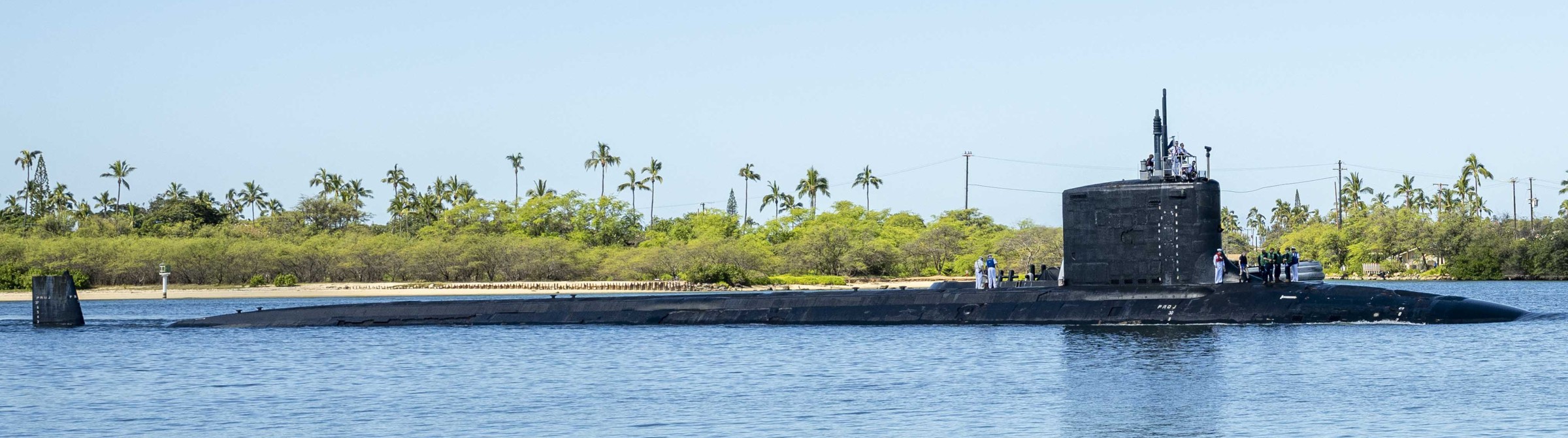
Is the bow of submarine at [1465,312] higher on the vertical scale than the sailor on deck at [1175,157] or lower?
lower

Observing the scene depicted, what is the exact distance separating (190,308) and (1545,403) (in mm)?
55998

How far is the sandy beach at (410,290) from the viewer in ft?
259

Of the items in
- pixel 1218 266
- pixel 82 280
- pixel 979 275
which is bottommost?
pixel 979 275

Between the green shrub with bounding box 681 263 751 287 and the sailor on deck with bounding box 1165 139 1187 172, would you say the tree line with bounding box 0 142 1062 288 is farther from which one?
the sailor on deck with bounding box 1165 139 1187 172

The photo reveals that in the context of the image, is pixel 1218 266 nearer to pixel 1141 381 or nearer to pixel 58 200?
pixel 1141 381

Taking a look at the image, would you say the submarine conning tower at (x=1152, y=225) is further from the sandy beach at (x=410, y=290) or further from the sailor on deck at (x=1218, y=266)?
the sandy beach at (x=410, y=290)

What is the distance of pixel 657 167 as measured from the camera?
12481 centimetres

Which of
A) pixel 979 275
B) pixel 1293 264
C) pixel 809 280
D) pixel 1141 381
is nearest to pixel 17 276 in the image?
pixel 809 280

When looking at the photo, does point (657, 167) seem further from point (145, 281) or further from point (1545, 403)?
point (1545, 403)

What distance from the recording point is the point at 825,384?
22969 mm

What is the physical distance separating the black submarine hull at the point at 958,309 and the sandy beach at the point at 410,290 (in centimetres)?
3843

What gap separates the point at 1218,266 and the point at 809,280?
192ft

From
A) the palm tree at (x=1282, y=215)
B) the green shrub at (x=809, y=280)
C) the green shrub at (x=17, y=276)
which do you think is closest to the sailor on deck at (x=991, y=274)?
the green shrub at (x=809, y=280)

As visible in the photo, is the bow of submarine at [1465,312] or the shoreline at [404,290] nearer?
the bow of submarine at [1465,312]
